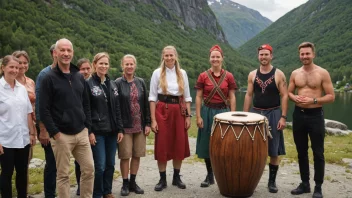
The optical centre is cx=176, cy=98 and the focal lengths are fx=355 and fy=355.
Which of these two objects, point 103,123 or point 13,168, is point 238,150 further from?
point 13,168

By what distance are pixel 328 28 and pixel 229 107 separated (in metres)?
175

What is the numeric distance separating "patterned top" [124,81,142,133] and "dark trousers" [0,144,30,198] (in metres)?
1.51

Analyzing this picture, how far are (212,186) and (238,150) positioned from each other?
1208 millimetres

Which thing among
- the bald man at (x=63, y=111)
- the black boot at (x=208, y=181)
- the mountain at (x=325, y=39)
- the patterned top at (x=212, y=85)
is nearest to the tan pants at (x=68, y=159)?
the bald man at (x=63, y=111)

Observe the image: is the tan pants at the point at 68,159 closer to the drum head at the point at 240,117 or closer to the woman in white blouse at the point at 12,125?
the woman in white blouse at the point at 12,125

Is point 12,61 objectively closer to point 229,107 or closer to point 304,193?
point 229,107

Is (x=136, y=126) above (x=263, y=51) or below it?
below

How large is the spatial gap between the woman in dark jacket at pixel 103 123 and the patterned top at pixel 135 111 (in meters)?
0.27

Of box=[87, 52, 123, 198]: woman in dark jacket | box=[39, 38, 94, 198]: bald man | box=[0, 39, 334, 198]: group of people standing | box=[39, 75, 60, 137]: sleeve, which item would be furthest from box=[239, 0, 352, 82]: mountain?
box=[39, 75, 60, 137]: sleeve

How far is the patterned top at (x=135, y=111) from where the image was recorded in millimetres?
5438

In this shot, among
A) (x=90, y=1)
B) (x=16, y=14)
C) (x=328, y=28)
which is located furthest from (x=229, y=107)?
(x=328, y=28)

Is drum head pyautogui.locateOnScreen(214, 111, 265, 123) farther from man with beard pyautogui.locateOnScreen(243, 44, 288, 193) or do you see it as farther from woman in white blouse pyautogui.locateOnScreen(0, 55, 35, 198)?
woman in white blouse pyautogui.locateOnScreen(0, 55, 35, 198)

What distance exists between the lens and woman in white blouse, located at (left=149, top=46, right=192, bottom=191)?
5688mm

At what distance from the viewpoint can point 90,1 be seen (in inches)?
4419
